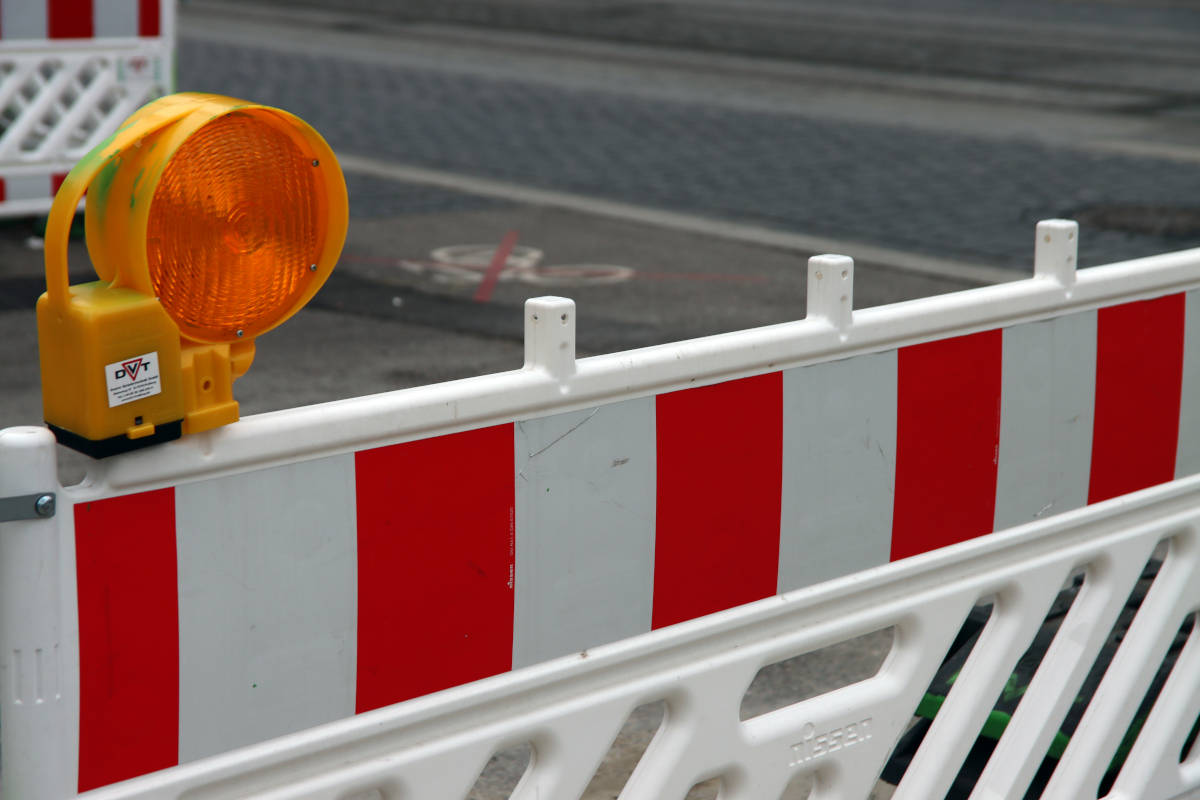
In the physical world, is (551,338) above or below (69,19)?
below

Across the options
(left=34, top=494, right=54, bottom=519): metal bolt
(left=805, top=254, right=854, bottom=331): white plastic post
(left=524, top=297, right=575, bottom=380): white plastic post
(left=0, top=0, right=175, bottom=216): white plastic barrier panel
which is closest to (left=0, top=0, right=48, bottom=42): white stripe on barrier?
(left=0, top=0, right=175, bottom=216): white plastic barrier panel

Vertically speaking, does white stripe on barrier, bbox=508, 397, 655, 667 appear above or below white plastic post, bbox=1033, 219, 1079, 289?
below

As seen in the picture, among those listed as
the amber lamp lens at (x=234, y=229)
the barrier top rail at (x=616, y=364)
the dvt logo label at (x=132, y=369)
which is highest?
the amber lamp lens at (x=234, y=229)

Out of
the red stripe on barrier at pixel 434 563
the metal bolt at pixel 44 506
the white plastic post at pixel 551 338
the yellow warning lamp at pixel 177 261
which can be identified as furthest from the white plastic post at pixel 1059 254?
the metal bolt at pixel 44 506

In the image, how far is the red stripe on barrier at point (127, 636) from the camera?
1854mm

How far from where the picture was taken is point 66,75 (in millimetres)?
9758

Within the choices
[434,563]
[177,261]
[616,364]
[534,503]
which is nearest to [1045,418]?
[616,364]

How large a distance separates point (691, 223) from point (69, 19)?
387 centimetres

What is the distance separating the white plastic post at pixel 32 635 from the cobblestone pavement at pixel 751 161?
7.76 m

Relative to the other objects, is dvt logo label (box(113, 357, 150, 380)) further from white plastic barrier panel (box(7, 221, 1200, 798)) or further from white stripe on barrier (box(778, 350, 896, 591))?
white stripe on barrier (box(778, 350, 896, 591))

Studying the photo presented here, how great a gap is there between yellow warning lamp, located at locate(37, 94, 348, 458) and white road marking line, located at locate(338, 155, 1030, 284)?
6.88 meters

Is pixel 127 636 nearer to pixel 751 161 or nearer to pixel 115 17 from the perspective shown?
pixel 115 17

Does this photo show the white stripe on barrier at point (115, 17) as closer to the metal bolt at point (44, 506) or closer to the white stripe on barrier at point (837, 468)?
the white stripe on barrier at point (837, 468)

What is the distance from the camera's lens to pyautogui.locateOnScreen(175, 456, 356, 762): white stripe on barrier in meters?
1.94
